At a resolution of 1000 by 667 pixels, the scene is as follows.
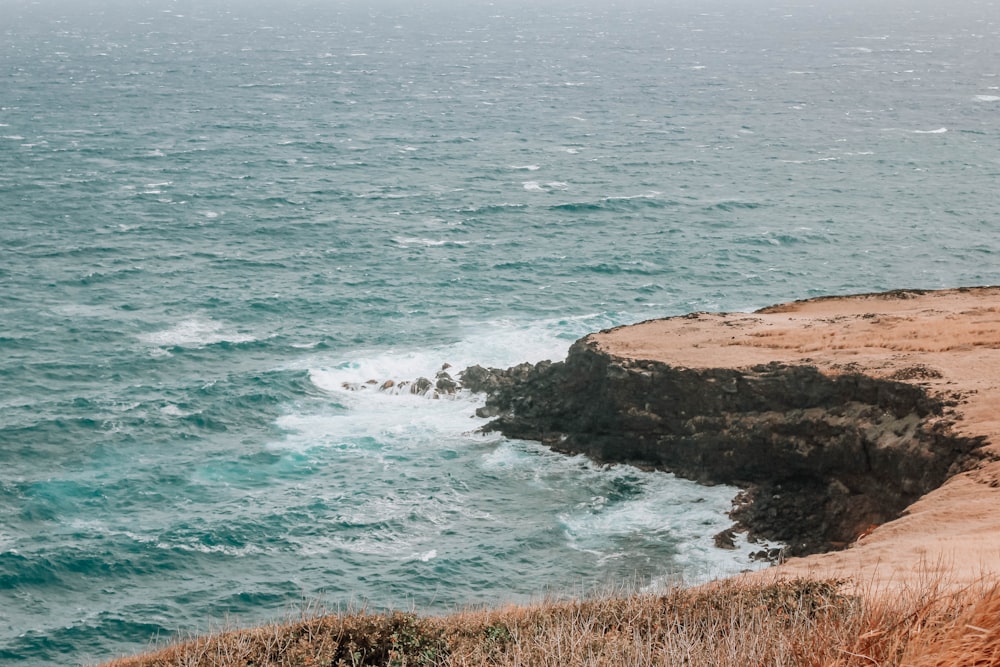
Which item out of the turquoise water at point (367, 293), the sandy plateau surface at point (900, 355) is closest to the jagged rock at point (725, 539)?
the turquoise water at point (367, 293)

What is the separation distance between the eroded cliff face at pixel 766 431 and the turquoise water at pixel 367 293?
1481mm

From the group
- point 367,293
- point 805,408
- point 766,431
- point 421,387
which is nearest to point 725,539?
point 766,431

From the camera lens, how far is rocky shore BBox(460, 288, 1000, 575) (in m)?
42.4

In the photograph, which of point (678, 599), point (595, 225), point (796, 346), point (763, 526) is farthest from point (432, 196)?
point (678, 599)

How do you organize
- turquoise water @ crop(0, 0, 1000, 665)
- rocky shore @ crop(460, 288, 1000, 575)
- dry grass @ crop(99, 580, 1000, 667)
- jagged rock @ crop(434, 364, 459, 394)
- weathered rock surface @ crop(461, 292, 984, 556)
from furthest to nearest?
jagged rock @ crop(434, 364, 459, 394), turquoise water @ crop(0, 0, 1000, 665), weathered rock surface @ crop(461, 292, 984, 556), rocky shore @ crop(460, 288, 1000, 575), dry grass @ crop(99, 580, 1000, 667)

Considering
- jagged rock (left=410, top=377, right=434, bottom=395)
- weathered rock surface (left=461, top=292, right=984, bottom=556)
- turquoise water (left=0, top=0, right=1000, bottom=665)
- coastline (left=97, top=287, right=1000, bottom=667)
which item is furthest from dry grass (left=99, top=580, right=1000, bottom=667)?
jagged rock (left=410, top=377, right=434, bottom=395)

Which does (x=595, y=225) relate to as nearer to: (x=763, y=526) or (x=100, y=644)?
(x=763, y=526)

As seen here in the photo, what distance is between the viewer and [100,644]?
43156mm

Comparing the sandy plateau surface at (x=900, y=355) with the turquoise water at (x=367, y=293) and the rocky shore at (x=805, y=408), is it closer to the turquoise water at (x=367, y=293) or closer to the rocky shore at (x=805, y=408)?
the rocky shore at (x=805, y=408)

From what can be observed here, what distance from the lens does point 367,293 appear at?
80.4m

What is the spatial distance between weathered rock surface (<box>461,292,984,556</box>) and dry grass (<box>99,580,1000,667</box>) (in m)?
21.3

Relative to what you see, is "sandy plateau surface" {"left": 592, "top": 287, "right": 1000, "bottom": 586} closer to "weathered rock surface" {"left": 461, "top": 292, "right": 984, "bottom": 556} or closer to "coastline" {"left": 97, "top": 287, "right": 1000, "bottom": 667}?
"coastline" {"left": 97, "top": 287, "right": 1000, "bottom": 667}

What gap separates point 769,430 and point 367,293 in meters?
37.9

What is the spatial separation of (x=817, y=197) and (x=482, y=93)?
7367 centimetres
